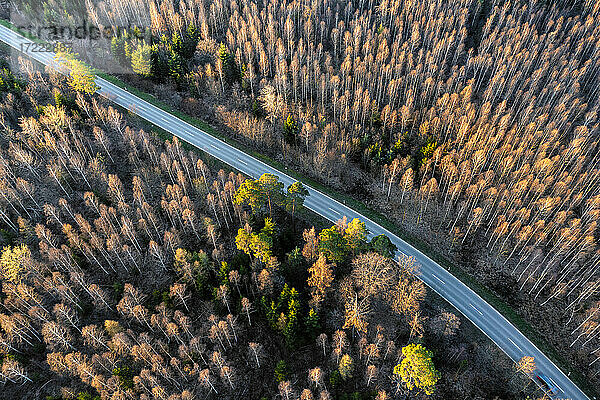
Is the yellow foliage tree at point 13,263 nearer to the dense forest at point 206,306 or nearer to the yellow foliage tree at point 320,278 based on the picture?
the dense forest at point 206,306

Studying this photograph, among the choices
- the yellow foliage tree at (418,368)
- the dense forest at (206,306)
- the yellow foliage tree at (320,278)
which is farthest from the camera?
the yellow foliage tree at (320,278)

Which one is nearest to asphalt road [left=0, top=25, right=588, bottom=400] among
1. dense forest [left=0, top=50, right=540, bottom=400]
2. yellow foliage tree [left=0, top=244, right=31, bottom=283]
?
dense forest [left=0, top=50, right=540, bottom=400]

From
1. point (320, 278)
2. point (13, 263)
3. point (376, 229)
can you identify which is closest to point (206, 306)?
point (320, 278)

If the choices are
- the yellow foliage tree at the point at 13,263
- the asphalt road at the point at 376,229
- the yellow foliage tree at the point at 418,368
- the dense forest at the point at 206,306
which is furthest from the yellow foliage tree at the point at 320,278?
the yellow foliage tree at the point at 13,263

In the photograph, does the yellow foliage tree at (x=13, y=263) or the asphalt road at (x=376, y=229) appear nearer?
the yellow foliage tree at (x=13, y=263)

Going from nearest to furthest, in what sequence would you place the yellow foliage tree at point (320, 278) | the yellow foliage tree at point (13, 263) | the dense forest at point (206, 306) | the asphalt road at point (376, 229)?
the dense forest at point (206, 306) < the yellow foliage tree at point (320, 278) < the yellow foliage tree at point (13, 263) < the asphalt road at point (376, 229)

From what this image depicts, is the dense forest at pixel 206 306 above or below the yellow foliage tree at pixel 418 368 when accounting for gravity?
below
